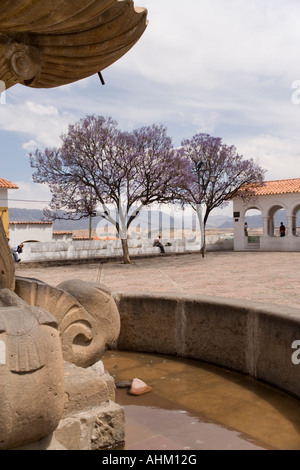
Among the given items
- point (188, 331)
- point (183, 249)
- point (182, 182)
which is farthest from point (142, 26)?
point (183, 249)

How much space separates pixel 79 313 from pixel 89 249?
1745 cm

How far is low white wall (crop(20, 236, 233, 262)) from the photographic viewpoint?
1833cm

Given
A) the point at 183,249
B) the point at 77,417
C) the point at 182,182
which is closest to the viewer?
the point at 77,417

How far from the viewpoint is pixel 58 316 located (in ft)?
8.75

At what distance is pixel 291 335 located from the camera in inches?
117

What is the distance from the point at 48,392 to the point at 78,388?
0.52 meters

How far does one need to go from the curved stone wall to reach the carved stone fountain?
3.63 ft

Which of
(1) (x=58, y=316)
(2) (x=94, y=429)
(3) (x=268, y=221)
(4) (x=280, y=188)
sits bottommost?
(2) (x=94, y=429)

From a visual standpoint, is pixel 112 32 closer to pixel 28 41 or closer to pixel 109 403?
pixel 28 41

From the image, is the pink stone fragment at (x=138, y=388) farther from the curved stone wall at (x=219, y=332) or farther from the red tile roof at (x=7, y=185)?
the red tile roof at (x=7, y=185)

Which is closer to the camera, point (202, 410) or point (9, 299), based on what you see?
point (9, 299)

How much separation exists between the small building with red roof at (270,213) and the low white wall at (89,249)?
361 centimetres

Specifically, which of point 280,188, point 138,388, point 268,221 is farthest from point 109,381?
point 280,188

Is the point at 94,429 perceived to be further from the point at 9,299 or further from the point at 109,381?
the point at 9,299
